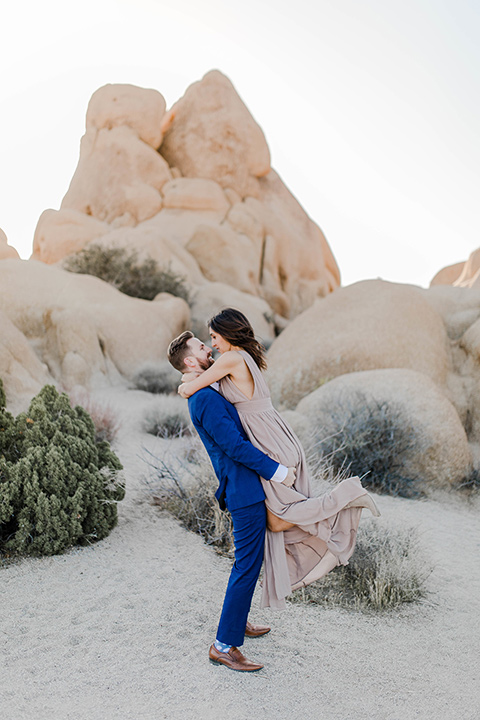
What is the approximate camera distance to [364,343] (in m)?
8.23

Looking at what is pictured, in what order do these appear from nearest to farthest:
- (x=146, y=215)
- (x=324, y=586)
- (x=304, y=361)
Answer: (x=324, y=586) < (x=304, y=361) < (x=146, y=215)

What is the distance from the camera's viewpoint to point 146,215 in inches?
797

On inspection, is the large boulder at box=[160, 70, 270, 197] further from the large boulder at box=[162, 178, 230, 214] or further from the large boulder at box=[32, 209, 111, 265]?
the large boulder at box=[32, 209, 111, 265]

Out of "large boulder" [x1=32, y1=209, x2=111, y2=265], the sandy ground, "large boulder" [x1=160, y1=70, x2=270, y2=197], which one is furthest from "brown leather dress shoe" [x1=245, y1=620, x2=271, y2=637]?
"large boulder" [x1=160, y1=70, x2=270, y2=197]

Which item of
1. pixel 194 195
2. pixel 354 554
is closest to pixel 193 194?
pixel 194 195

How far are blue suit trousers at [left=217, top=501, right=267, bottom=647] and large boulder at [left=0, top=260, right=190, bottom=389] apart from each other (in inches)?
277

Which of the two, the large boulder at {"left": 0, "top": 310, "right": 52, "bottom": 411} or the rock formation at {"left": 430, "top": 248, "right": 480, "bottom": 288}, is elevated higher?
the rock formation at {"left": 430, "top": 248, "right": 480, "bottom": 288}

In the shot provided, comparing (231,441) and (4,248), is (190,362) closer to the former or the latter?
(231,441)

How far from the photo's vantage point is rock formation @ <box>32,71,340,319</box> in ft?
63.3

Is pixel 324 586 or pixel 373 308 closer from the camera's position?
pixel 324 586

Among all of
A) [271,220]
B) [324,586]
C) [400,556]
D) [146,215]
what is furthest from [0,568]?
[271,220]

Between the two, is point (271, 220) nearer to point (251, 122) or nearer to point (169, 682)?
point (251, 122)

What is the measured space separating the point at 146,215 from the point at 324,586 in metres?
18.2

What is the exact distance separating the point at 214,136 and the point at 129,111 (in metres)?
3.22
